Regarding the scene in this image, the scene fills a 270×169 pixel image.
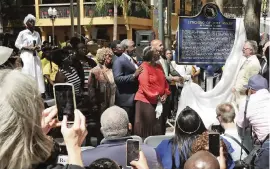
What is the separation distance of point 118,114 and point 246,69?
3395 millimetres

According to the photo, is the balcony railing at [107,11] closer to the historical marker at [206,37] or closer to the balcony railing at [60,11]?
the balcony railing at [60,11]

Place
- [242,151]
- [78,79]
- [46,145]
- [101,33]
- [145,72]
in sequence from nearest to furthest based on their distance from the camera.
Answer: [46,145] → [242,151] → [145,72] → [78,79] → [101,33]

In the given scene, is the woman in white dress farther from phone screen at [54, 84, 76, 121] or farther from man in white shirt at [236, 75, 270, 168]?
phone screen at [54, 84, 76, 121]

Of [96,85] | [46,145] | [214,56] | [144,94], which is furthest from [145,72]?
[46,145]

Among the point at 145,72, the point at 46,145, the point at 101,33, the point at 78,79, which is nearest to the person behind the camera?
the point at 46,145

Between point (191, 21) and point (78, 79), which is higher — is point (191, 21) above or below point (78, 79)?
above

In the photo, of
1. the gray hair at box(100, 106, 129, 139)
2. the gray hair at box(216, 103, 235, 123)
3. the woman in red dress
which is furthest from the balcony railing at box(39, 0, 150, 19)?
the gray hair at box(100, 106, 129, 139)

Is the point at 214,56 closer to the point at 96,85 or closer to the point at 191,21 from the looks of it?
the point at 191,21

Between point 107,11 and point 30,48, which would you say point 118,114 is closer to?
point 30,48

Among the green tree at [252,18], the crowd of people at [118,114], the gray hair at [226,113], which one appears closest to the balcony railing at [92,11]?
the green tree at [252,18]

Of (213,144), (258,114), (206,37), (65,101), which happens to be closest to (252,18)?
(206,37)

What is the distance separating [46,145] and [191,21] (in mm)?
5481

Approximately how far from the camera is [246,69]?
22.1 feet

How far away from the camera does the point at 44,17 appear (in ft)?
125
